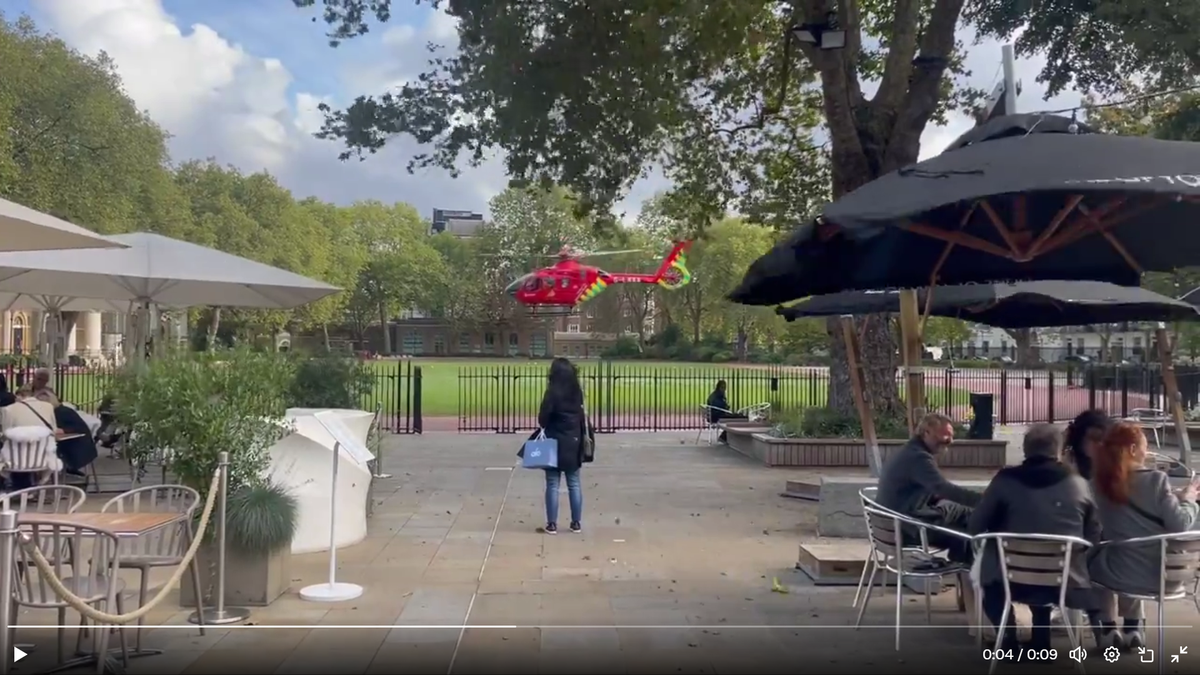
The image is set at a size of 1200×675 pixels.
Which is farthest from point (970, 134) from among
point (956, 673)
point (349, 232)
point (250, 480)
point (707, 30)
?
point (349, 232)

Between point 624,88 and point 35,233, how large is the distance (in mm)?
7753

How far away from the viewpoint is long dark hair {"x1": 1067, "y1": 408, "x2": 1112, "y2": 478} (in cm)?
638

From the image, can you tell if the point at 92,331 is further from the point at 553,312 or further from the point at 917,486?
the point at 917,486

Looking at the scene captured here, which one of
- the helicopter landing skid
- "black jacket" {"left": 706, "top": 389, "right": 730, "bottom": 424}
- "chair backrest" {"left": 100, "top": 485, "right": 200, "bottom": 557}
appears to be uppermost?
the helicopter landing skid

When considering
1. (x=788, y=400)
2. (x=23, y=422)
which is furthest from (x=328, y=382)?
(x=788, y=400)

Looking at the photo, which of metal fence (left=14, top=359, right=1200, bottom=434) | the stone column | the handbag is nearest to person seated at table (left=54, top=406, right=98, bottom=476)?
the handbag

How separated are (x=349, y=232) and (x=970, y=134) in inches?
2430

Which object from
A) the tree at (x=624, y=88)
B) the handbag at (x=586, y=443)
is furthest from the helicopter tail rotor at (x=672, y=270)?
the handbag at (x=586, y=443)

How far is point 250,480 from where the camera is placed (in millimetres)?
6559

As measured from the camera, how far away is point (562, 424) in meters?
9.17

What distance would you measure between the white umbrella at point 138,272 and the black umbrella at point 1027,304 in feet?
18.6

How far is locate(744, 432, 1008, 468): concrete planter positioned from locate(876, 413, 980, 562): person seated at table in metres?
8.19

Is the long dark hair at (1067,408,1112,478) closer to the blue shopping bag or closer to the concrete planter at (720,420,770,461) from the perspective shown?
the blue shopping bag
